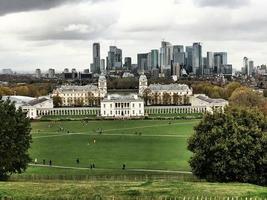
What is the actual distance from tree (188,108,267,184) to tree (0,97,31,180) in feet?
40.8

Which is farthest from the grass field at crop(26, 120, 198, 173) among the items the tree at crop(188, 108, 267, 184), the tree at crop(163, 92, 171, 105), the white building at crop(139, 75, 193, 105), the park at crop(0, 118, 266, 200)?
the white building at crop(139, 75, 193, 105)

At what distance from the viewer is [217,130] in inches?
1510

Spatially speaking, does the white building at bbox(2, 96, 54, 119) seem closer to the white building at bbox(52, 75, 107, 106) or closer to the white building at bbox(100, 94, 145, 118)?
the white building at bbox(100, 94, 145, 118)

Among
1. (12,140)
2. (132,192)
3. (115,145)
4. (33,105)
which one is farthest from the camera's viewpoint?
(33,105)

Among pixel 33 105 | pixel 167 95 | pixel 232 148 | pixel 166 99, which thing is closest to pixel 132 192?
pixel 232 148

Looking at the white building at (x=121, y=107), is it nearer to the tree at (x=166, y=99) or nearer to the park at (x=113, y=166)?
the park at (x=113, y=166)

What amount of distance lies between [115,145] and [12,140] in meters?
27.9

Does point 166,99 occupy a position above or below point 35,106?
above

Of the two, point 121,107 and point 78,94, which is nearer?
point 121,107

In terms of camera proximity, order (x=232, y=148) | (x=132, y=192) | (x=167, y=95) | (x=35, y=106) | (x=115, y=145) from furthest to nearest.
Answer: (x=167, y=95)
(x=35, y=106)
(x=115, y=145)
(x=232, y=148)
(x=132, y=192)

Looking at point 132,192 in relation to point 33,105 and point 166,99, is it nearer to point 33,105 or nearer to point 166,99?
point 33,105

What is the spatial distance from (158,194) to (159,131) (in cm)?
5788

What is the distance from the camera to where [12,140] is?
40.3 m

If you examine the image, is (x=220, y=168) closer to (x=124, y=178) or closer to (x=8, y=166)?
(x=124, y=178)
